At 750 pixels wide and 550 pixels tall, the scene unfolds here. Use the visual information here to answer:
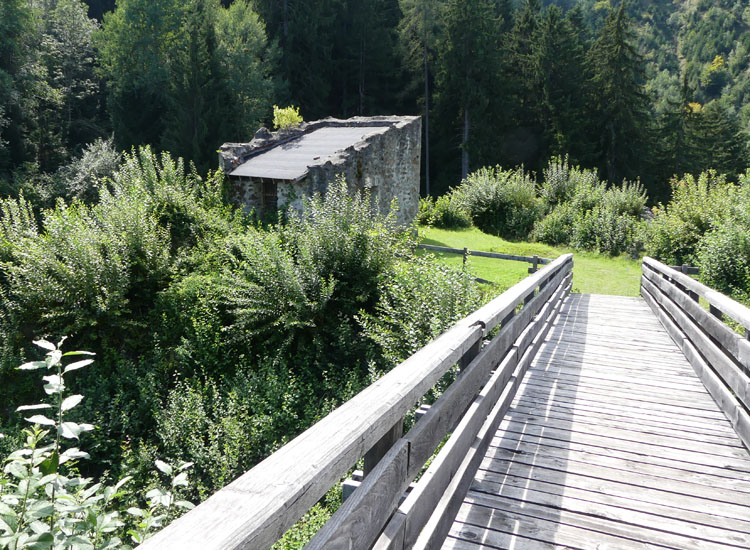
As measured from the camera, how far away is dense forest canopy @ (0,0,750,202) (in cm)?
3136

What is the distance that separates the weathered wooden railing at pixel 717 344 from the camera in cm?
401

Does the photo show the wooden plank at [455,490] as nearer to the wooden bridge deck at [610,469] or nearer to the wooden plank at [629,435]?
the wooden bridge deck at [610,469]

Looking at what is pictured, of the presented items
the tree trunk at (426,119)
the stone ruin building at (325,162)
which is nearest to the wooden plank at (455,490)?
the stone ruin building at (325,162)

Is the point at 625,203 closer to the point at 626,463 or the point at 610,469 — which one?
the point at 626,463

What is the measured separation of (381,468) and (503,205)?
2017cm

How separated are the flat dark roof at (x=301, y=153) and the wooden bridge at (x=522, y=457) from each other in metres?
8.74

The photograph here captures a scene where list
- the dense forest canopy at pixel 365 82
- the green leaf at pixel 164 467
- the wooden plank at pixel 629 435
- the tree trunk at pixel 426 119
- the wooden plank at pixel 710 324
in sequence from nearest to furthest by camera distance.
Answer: the green leaf at pixel 164 467
the wooden plank at pixel 629 435
the wooden plank at pixel 710 324
the dense forest canopy at pixel 365 82
the tree trunk at pixel 426 119

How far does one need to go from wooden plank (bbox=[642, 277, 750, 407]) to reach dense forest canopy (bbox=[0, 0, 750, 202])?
27.7 m

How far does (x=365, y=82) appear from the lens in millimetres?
38250

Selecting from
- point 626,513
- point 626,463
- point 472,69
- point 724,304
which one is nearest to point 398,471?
point 626,513

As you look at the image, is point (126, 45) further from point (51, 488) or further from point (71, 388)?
point (51, 488)

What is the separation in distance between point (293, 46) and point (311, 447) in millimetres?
40045

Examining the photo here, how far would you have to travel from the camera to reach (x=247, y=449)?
22.4ft

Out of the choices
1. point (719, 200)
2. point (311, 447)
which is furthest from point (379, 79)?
point (311, 447)
